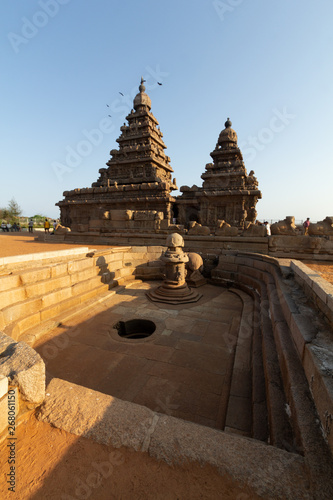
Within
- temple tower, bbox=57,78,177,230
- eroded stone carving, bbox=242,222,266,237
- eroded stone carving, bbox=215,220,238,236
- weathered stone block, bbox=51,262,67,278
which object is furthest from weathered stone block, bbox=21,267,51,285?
temple tower, bbox=57,78,177,230

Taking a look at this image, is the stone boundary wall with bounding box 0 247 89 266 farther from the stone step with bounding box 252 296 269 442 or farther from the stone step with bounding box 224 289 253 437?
the stone step with bounding box 252 296 269 442

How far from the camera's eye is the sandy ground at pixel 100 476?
1.25m

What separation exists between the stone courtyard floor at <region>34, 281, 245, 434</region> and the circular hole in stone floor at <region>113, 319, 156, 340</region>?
120mm

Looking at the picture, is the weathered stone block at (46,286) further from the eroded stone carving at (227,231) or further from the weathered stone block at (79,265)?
the eroded stone carving at (227,231)

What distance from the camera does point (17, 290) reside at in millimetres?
3904

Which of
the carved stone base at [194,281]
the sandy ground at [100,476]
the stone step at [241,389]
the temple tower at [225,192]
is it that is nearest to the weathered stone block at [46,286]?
the sandy ground at [100,476]

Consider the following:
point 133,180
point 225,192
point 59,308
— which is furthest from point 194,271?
point 133,180

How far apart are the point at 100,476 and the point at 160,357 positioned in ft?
6.76

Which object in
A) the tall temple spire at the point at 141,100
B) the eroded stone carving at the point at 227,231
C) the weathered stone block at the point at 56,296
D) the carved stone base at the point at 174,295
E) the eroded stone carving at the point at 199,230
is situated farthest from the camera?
the tall temple spire at the point at 141,100

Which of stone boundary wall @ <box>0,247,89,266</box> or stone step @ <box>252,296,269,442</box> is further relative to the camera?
stone boundary wall @ <box>0,247,89,266</box>

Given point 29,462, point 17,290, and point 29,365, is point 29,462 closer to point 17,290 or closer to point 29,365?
point 29,365

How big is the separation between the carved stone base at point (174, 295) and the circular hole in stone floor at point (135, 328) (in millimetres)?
1059

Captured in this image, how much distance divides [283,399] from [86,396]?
1.83 m

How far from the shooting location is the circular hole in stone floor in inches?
180
